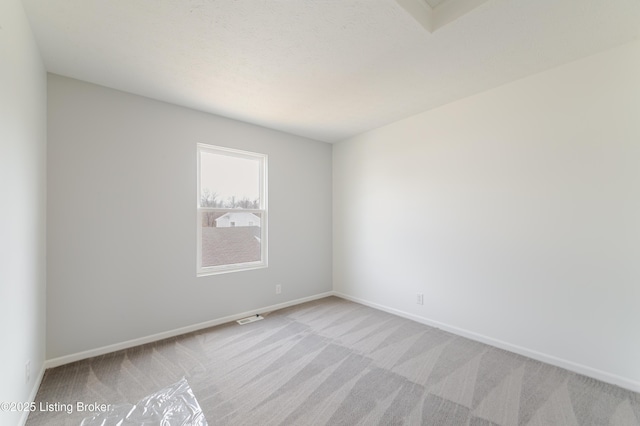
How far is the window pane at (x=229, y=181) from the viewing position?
323 cm

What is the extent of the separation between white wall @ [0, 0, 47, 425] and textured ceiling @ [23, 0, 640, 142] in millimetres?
297

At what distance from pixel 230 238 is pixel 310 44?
2433 millimetres

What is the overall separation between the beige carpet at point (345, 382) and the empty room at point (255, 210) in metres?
0.02

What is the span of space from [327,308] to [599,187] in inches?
124

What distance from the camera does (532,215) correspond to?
7.96 ft

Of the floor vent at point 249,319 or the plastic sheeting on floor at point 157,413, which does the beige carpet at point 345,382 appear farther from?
the floor vent at point 249,319

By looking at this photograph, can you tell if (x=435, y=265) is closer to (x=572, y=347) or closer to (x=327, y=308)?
(x=572, y=347)

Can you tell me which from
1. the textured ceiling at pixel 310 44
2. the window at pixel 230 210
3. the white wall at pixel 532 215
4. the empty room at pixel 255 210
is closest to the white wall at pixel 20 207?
the empty room at pixel 255 210

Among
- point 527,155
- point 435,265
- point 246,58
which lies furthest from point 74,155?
point 527,155

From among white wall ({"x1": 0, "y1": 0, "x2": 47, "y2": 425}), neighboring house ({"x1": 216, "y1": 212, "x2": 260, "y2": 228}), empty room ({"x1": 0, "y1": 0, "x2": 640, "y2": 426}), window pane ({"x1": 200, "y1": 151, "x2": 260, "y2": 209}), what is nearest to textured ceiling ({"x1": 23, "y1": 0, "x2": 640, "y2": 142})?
empty room ({"x1": 0, "y1": 0, "x2": 640, "y2": 426})

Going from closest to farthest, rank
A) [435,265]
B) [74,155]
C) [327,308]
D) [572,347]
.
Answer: [572,347] < [74,155] < [435,265] < [327,308]

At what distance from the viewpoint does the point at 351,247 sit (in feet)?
13.7

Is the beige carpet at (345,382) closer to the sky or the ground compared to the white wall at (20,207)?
closer to the ground

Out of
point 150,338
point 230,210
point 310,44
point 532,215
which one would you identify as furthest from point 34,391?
point 532,215
